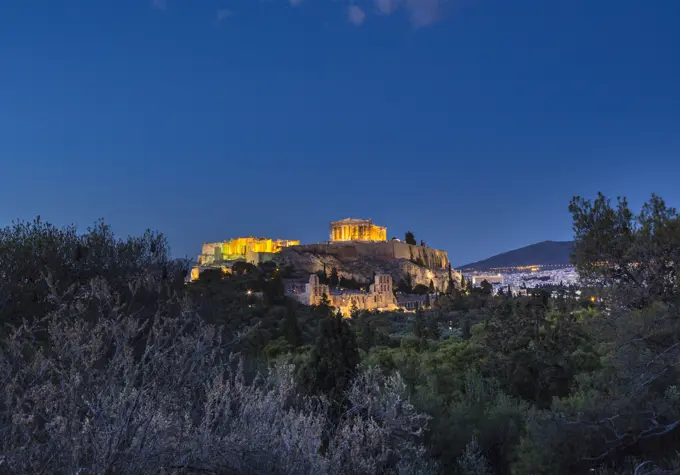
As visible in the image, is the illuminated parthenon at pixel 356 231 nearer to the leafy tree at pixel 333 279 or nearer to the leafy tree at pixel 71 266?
the leafy tree at pixel 333 279

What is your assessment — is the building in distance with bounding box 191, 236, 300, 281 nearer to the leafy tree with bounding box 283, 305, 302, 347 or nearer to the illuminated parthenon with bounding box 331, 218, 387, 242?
the illuminated parthenon with bounding box 331, 218, 387, 242

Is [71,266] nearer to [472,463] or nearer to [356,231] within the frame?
[472,463]

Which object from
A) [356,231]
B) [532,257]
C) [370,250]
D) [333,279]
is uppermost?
[356,231]

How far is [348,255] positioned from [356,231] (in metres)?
11.9

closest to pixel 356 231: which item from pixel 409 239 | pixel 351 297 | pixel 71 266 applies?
pixel 409 239

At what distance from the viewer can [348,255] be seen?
82375 mm

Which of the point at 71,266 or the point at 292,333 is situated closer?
the point at 71,266

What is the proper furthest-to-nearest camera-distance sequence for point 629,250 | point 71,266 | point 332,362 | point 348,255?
point 348,255
point 71,266
point 332,362
point 629,250

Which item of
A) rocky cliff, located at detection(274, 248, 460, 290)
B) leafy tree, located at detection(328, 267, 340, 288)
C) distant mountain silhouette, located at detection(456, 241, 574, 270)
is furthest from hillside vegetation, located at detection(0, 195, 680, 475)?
distant mountain silhouette, located at detection(456, 241, 574, 270)

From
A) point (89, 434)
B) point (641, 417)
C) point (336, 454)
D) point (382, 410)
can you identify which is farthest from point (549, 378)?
point (89, 434)

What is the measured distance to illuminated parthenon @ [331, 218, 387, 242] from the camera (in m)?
93.0

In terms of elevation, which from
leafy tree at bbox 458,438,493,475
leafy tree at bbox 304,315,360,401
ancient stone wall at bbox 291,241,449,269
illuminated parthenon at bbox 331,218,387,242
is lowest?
leafy tree at bbox 458,438,493,475

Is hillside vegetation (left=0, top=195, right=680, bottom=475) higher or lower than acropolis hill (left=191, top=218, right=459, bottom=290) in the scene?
lower

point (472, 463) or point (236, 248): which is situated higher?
point (236, 248)
